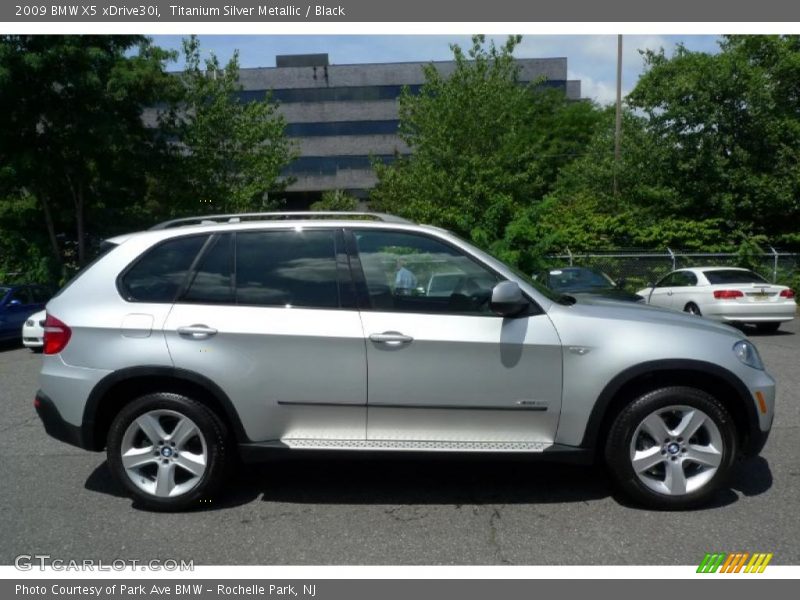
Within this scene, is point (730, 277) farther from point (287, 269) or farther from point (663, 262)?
point (287, 269)

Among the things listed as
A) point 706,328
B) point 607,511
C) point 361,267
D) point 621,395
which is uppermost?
point 361,267

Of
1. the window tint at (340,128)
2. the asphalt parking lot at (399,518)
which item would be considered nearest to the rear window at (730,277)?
the asphalt parking lot at (399,518)

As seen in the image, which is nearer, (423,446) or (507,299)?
(507,299)

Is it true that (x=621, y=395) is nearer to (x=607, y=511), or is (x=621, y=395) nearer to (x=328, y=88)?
(x=607, y=511)

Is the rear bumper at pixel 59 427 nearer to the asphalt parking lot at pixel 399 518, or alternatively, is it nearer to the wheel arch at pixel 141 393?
the wheel arch at pixel 141 393

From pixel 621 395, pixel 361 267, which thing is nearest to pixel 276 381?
pixel 361 267

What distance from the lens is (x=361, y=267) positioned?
4.88 meters

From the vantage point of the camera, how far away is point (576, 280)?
15.6m

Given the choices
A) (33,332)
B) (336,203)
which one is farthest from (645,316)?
(336,203)

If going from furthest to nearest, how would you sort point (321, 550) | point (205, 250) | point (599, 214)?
point (599, 214) < point (205, 250) < point (321, 550)

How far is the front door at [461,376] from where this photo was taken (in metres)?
4.63

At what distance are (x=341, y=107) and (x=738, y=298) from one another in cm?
4821

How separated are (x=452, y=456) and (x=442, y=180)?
18.5 meters

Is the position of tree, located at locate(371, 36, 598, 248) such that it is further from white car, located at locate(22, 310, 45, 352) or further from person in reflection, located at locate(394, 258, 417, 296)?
person in reflection, located at locate(394, 258, 417, 296)
